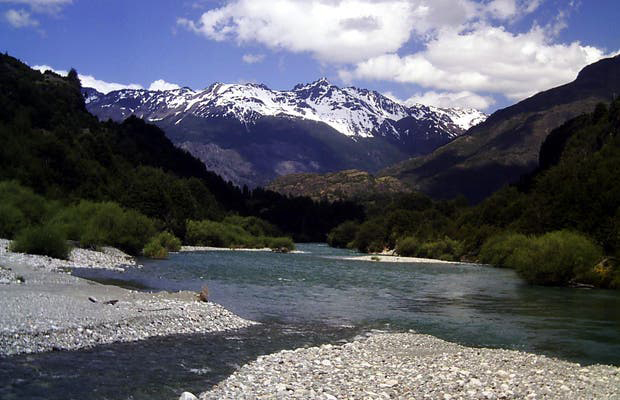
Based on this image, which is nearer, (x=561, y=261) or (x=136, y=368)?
(x=136, y=368)

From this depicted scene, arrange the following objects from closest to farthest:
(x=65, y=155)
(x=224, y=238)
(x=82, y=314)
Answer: (x=82, y=314), (x=65, y=155), (x=224, y=238)

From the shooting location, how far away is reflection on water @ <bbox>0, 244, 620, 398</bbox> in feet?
58.3

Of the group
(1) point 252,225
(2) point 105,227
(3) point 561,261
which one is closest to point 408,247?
(1) point 252,225

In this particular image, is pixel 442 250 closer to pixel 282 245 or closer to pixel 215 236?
pixel 282 245

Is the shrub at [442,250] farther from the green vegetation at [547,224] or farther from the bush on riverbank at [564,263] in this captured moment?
the bush on riverbank at [564,263]

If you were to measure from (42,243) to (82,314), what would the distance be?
31.1m

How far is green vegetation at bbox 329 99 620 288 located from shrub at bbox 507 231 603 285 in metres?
0.09

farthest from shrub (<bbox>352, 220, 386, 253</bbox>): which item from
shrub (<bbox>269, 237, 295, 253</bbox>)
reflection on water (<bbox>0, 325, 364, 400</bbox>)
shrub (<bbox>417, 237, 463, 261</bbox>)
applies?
reflection on water (<bbox>0, 325, 364, 400</bbox>)

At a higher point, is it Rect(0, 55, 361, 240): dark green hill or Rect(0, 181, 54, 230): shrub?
Rect(0, 55, 361, 240): dark green hill

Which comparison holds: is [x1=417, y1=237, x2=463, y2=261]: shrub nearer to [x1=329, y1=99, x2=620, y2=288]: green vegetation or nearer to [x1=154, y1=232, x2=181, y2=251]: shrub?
[x1=329, y1=99, x2=620, y2=288]: green vegetation

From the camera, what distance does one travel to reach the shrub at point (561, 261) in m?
54.7

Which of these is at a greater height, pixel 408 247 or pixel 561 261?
pixel 561 261

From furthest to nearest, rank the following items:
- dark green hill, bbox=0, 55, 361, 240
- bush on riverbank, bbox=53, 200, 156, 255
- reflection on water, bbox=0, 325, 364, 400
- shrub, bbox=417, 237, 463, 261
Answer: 1. shrub, bbox=417, 237, 463, 261
2. dark green hill, bbox=0, 55, 361, 240
3. bush on riverbank, bbox=53, 200, 156, 255
4. reflection on water, bbox=0, 325, 364, 400

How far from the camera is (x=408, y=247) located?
12719 centimetres
